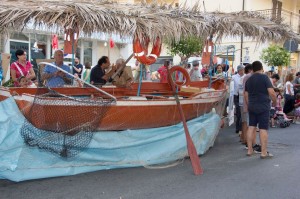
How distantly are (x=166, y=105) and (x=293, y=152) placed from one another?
9.71 feet

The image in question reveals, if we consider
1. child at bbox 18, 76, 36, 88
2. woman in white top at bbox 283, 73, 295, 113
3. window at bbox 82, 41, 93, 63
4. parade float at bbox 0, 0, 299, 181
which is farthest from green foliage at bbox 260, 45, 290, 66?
child at bbox 18, 76, 36, 88

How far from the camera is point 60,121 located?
5.39 metres

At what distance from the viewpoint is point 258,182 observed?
5273mm

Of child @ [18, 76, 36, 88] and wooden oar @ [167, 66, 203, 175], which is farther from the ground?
child @ [18, 76, 36, 88]

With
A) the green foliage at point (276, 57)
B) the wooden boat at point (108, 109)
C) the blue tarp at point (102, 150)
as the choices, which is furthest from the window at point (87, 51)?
the blue tarp at point (102, 150)

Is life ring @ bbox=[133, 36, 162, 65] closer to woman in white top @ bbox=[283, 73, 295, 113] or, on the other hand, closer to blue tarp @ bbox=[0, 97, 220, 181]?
blue tarp @ bbox=[0, 97, 220, 181]

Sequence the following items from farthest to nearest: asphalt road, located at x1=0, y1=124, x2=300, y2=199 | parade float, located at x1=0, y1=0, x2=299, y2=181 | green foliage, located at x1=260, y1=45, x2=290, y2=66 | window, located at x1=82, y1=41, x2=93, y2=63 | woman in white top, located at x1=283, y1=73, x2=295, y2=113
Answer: window, located at x1=82, y1=41, x2=93, y2=63 → green foliage, located at x1=260, y1=45, x2=290, y2=66 → woman in white top, located at x1=283, y1=73, x2=295, y2=113 → parade float, located at x1=0, y1=0, x2=299, y2=181 → asphalt road, located at x1=0, y1=124, x2=300, y2=199

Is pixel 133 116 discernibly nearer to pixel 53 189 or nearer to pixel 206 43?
pixel 53 189

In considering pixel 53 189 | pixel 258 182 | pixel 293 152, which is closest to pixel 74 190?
pixel 53 189

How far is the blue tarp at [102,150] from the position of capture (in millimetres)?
4969

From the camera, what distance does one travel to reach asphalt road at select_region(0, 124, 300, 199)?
4660 mm

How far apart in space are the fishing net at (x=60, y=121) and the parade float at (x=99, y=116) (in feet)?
0.05

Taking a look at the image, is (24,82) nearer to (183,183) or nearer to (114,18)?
(114,18)

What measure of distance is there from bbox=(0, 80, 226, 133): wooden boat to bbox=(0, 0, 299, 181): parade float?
15mm
